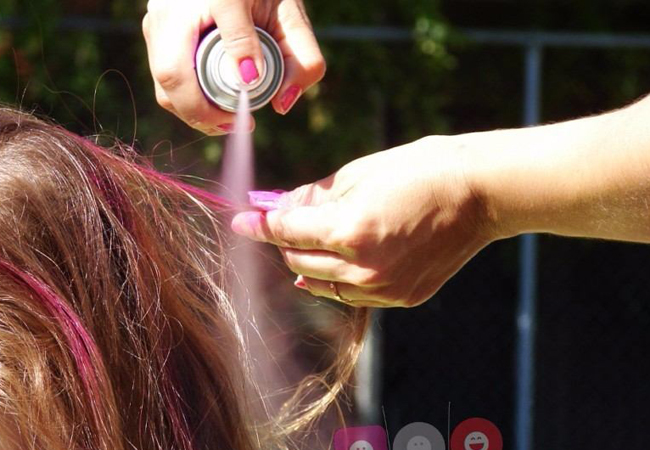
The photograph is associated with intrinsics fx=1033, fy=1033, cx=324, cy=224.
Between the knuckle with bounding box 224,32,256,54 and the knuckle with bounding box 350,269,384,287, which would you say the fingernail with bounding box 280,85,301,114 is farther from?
the knuckle with bounding box 350,269,384,287

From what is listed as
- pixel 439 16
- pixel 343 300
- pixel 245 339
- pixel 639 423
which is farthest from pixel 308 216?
pixel 439 16

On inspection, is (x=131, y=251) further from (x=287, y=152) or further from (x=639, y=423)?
(x=287, y=152)

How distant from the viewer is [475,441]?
106 cm

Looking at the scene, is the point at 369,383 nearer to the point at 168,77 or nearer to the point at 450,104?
the point at 168,77

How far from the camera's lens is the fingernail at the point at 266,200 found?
1.09m

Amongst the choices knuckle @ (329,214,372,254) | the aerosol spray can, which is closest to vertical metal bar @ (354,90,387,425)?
knuckle @ (329,214,372,254)

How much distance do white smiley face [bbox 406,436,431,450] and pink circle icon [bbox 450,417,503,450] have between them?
25 mm

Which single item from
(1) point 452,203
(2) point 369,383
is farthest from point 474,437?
(2) point 369,383

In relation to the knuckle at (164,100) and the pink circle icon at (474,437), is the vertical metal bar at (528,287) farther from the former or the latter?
the knuckle at (164,100)

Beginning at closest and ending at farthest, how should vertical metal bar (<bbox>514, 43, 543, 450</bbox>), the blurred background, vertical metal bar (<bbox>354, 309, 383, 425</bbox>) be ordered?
vertical metal bar (<bbox>354, 309, 383, 425</bbox>), vertical metal bar (<bbox>514, 43, 543, 450</bbox>), the blurred background

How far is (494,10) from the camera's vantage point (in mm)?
4379

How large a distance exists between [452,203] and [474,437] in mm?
244

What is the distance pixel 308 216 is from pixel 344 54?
287cm

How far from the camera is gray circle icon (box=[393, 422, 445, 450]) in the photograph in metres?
1.05
